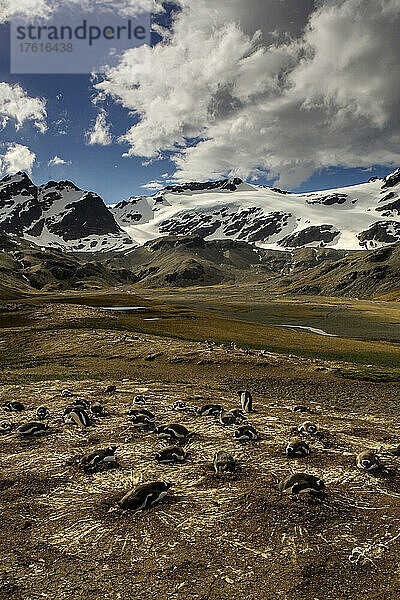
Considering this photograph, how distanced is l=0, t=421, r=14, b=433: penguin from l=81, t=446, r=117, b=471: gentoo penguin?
14.6 ft

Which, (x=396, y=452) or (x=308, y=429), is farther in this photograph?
(x=308, y=429)

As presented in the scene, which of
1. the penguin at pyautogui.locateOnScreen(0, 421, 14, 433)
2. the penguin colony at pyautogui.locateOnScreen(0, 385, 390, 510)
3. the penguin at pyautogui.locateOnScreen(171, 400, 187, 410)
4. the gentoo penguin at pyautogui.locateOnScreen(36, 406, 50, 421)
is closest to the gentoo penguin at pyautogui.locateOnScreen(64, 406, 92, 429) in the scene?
the penguin colony at pyautogui.locateOnScreen(0, 385, 390, 510)

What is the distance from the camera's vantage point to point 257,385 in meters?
26.7

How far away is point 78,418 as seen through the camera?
48.0 feet

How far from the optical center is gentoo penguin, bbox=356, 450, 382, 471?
440 inches

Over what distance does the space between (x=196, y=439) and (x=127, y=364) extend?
68.5 feet

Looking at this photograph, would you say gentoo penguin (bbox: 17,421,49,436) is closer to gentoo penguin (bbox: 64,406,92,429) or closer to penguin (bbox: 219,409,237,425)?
gentoo penguin (bbox: 64,406,92,429)

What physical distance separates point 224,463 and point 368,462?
13.9 ft

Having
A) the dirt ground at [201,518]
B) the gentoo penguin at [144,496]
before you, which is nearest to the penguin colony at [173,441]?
the gentoo penguin at [144,496]

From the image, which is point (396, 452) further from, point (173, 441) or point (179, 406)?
point (179, 406)

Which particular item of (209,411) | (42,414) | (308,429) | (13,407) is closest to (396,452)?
(308,429)

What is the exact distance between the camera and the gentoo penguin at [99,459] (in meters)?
11.2

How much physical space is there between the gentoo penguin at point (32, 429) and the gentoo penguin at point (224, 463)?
6.62m

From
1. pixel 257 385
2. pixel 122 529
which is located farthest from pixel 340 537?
pixel 257 385
